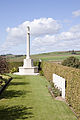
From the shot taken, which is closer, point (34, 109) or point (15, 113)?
point (15, 113)

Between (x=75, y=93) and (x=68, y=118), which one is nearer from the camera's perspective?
(x=68, y=118)

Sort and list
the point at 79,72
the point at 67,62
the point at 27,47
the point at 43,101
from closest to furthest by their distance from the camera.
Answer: the point at 79,72 → the point at 43,101 → the point at 67,62 → the point at 27,47

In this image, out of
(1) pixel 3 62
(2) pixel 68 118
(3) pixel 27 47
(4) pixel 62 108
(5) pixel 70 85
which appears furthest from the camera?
→ (3) pixel 27 47

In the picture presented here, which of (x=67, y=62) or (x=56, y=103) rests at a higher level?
(x=67, y=62)

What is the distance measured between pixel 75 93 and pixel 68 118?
5.30ft

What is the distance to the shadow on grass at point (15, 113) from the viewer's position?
346 inches

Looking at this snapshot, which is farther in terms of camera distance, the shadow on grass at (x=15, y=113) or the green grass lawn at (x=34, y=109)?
the green grass lawn at (x=34, y=109)

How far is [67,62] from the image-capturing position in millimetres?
29062

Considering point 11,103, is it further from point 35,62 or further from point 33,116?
point 35,62

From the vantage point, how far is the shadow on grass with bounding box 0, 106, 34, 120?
28.9 feet

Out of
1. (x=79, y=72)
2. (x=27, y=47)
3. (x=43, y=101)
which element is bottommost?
(x=43, y=101)

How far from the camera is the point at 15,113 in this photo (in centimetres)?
937

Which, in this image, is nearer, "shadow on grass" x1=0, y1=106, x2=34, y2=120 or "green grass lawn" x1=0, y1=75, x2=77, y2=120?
"shadow on grass" x1=0, y1=106, x2=34, y2=120

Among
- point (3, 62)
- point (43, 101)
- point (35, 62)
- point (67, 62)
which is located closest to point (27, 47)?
point (35, 62)
